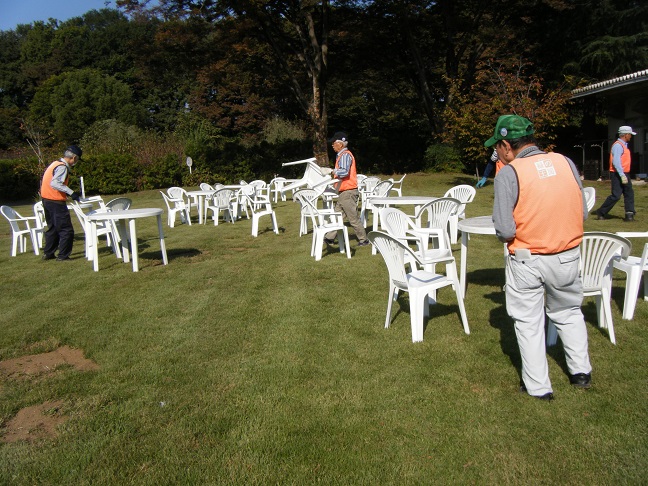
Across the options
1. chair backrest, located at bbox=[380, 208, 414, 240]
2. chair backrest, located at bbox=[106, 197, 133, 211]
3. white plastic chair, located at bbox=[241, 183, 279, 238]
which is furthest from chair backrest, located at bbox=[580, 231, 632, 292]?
white plastic chair, located at bbox=[241, 183, 279, 238]

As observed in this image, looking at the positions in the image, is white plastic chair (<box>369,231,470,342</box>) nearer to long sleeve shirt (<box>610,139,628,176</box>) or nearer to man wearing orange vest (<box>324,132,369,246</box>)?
man wearing orange vest (<box>324,132,369,246</box>)

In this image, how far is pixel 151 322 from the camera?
533 centimetres

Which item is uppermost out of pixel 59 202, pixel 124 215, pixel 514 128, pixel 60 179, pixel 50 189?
pixel 514 128

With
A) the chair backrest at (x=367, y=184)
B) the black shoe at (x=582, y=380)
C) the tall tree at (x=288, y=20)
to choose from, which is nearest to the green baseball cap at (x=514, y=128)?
the black shoe at (x=582, y=380)

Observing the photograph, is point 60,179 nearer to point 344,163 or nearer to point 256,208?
point 344,163

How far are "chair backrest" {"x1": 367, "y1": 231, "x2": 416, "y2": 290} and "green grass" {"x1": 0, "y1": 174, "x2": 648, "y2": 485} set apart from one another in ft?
1.56

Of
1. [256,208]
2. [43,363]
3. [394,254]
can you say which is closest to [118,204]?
[256,208]

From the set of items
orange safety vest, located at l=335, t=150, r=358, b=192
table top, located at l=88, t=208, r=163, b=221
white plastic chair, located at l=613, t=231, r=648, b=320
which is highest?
orange safety vest, located at l=335, t=150, r=358, b=192

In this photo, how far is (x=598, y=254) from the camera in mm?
4137

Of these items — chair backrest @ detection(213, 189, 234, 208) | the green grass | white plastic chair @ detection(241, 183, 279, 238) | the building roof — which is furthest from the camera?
the building roof

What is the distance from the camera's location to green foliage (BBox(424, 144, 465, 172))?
22.9m

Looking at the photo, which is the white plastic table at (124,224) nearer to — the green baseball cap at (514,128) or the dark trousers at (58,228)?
the dark trousers at (58,228)

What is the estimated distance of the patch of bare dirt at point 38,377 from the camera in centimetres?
328

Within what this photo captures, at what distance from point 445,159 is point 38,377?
20.8m
